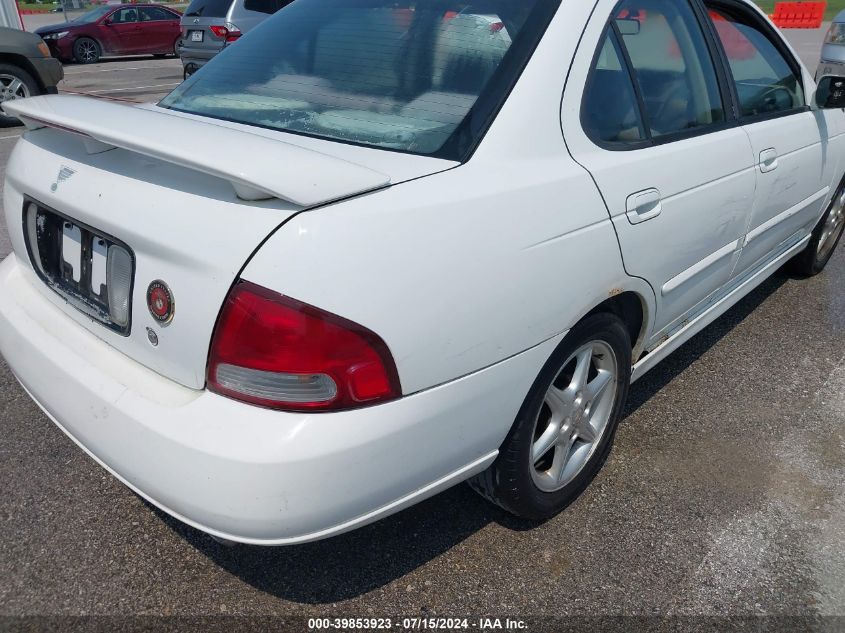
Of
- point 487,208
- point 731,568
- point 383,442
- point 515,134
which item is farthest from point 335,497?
point 731,568

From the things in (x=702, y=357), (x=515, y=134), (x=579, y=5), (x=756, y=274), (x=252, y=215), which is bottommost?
(x=702, y=357)

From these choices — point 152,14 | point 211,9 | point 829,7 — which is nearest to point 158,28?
point 152,14

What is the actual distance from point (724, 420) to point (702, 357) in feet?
1.90

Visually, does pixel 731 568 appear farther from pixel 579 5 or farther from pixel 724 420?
pixel 579 5

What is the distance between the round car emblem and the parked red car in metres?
18.9

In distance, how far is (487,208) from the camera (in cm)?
173

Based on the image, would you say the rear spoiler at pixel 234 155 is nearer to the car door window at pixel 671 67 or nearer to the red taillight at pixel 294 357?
the red taillight at pixel 294 357

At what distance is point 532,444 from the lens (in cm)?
214

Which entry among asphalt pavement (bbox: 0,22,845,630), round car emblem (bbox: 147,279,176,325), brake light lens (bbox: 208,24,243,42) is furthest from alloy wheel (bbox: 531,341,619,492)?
brake light lens (bbox: 208,24,243,42)

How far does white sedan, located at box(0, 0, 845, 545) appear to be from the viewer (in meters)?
1.54

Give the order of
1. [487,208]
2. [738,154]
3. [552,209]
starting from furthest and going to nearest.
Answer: [738,154], [552,209], [487,208]

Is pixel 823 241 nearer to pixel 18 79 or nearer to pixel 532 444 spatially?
pixel 532 444

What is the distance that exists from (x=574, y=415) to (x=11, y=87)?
9297 millimetres

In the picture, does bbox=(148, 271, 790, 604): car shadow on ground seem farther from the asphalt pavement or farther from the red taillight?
the red taillight
